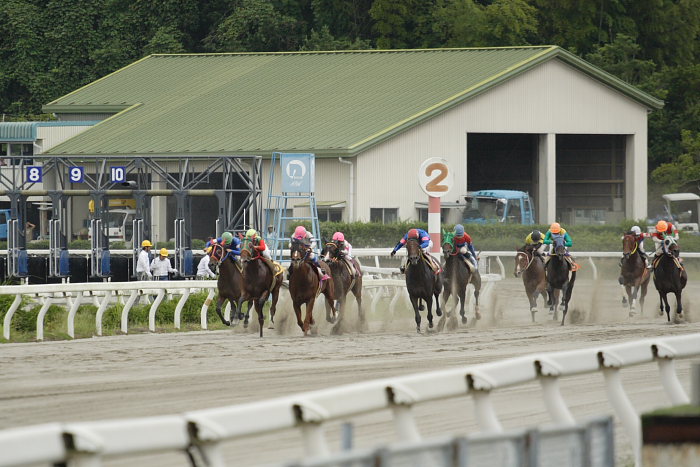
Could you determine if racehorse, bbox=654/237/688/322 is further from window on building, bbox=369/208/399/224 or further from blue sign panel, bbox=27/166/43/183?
window on building, bbox=369/208/399/224

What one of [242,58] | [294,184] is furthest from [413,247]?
[242,58]

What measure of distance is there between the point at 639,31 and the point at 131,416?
48087 mm

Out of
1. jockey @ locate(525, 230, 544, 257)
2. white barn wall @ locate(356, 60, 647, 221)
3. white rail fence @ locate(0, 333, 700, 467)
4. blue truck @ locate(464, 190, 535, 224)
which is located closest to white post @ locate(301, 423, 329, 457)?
white rail fence @ locate(0, 333, 700, 467)

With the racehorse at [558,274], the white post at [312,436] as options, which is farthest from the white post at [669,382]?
the racehorse at [558,274]

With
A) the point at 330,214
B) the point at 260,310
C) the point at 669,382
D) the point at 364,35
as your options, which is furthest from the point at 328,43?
the point at 669,382

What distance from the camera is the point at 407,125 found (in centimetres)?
3888

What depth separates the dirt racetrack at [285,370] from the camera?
29.7 ft

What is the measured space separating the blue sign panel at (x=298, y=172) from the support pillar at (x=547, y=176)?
1672cm

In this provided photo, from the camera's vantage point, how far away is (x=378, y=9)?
55969mm

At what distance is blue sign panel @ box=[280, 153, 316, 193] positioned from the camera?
24906 millimetres

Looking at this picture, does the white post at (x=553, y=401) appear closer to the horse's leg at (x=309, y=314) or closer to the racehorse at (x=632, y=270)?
the horse's leg at (x=309, y=314)

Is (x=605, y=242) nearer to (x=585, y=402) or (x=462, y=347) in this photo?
(x=462, y=347)

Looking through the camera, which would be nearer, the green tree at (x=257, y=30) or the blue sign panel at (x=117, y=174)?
the blue sign panel at (x=117, y=174)

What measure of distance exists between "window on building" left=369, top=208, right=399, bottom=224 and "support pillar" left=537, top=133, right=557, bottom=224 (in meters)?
4.72
